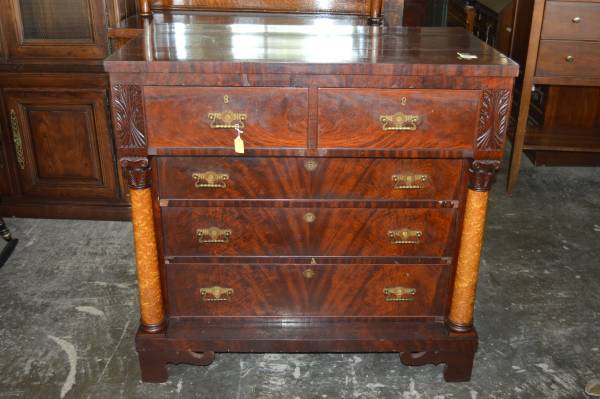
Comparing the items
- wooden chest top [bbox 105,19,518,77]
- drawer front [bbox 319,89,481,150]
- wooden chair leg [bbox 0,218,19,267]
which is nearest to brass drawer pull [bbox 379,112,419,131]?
drawer front [bbox 319,89,481,150]

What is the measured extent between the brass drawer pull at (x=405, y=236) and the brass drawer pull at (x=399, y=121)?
379 mm

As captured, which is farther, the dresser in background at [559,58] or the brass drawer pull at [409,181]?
the dresser in background at [559,58]

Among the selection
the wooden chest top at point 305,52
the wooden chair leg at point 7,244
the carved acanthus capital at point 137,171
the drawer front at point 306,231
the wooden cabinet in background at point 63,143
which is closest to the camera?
the wooden chest top at point 305,52

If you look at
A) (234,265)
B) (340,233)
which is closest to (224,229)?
(234,265)

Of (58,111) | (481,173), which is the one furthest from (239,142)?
(58,111)

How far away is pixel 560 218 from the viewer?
3.58 m

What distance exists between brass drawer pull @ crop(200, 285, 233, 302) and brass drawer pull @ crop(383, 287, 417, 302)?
0.56 m

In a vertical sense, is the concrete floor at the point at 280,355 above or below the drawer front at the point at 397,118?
below

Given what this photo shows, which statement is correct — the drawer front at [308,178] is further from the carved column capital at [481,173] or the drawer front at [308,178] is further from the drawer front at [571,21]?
the drawer front at [571,21]

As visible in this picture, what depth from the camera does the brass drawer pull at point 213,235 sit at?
2.11 m

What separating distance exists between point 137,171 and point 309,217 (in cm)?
58

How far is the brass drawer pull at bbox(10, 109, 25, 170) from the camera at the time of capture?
10.8 ft

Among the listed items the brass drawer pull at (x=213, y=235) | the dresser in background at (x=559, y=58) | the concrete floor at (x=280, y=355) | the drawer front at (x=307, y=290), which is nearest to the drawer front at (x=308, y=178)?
the brass drawer pull at (x=213, y=235)

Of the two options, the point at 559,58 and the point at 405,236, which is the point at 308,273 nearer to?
the point at 405,236
